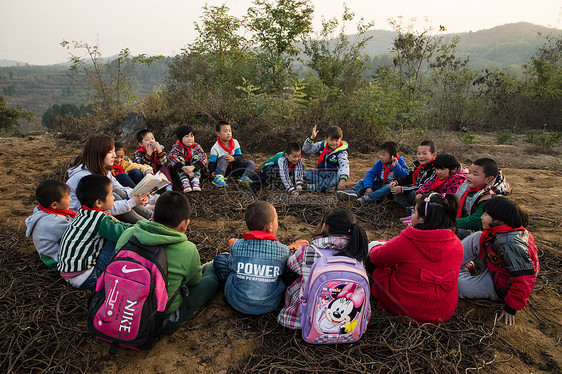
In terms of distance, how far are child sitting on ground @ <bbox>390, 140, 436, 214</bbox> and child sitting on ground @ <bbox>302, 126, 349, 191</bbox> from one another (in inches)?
32.4

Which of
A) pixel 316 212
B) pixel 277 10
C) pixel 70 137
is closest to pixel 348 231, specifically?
pixel 316 212

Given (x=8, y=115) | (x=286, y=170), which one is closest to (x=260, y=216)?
(x=286, y=170)

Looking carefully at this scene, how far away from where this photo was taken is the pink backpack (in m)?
1.88

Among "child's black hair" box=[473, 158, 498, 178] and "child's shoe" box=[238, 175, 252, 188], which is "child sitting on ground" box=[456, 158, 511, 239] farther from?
"child's shoe" box=[238, 175, 252, 188]

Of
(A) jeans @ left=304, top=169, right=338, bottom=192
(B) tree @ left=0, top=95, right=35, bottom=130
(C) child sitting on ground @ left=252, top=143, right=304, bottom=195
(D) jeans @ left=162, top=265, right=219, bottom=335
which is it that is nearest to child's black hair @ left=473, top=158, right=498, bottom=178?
(A) jeans @ left=304, top=169, right=338, bottom=192

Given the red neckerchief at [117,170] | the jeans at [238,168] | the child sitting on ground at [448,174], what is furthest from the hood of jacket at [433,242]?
the red neckerchief at [117,170]

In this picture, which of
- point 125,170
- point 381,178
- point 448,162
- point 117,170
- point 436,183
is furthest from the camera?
point 381,178

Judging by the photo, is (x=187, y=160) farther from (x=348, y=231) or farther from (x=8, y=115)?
(x=8, y=115)

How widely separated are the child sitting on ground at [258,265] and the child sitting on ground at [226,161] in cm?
→ 273

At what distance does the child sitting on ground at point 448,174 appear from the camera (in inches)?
148

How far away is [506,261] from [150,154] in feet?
14.9

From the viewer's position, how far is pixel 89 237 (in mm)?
2434

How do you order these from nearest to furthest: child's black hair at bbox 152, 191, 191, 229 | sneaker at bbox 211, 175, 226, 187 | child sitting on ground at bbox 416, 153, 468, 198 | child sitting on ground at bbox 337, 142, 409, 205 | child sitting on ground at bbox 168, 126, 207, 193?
1. child's black hair at bbox 152, 191, 191, 229
2. child sitting on ground at bbox 416, 153, 468, 198
3. child sitting on ground at bbox 337, 142, 409, 205
4. child sitting on ground at bbox 168, 126, 207, 193
5. sneaker at bbox 211, 175, 226, 187

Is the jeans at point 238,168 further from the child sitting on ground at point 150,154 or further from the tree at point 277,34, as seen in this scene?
the tree at point 277,34
